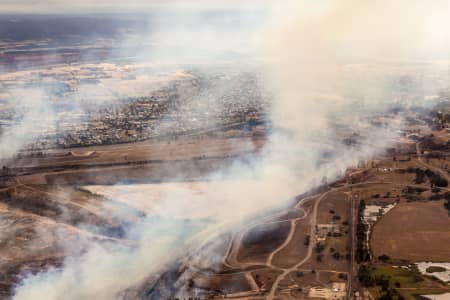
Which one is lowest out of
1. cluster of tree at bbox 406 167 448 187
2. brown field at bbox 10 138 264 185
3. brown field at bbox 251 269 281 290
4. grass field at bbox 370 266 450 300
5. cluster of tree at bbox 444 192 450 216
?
grass field at bbox 370 266 450 300

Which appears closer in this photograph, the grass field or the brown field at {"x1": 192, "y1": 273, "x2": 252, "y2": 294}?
the grass field

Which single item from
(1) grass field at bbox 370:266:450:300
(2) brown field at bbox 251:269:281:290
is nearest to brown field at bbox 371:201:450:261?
(1) grass field at bbox 370:266:450:300

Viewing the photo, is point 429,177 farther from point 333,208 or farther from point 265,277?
point 265,277

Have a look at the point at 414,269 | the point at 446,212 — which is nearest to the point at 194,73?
the point at 446,212

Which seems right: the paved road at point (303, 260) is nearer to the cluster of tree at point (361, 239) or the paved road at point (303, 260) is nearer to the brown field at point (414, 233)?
the cluster of tree at point (361, 239)

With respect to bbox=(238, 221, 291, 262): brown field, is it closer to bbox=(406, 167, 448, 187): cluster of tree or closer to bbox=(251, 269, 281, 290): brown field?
bbox=(251, 269, 281, 290): brown field

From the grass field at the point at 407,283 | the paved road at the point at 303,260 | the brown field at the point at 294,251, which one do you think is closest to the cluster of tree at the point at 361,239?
the grass field at the point at 407,283
